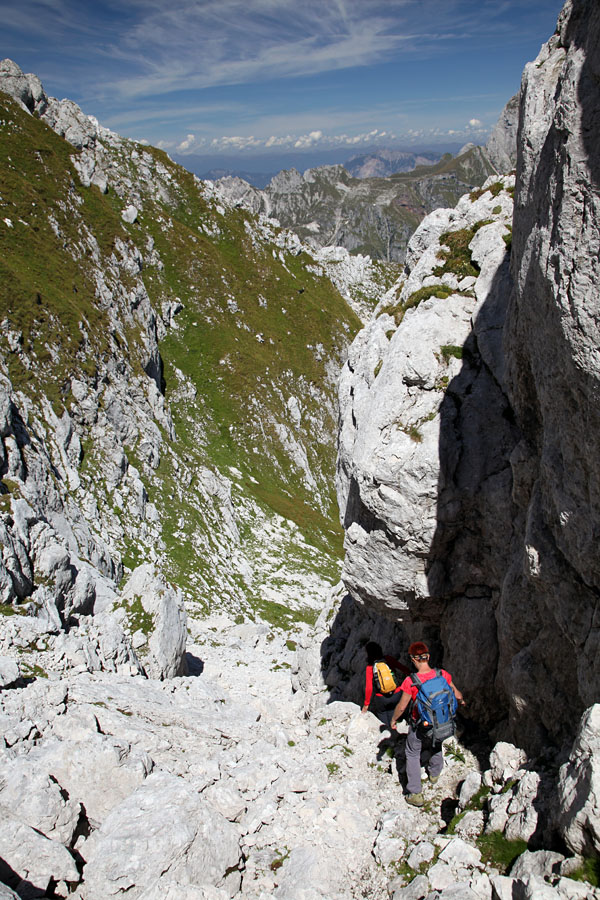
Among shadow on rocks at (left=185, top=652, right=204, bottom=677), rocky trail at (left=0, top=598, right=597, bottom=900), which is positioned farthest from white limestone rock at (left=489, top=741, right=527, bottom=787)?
shadow on rocks at (left=185, top=652, right=204, bottom=677)

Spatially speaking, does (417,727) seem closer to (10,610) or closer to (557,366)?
(557,366)

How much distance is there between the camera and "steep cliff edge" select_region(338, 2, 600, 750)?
9078 mm

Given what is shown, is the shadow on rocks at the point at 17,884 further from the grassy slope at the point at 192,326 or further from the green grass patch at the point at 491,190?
the grassy slope at the point at 192,326

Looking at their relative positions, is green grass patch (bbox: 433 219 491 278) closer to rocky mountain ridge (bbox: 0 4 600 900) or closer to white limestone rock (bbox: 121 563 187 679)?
rocky mountain ridge (bbox: 0 4 600 900)

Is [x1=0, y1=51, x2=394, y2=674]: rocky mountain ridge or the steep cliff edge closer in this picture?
the steep cliff edge

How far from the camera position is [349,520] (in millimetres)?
21219

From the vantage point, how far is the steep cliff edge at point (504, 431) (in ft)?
29.8

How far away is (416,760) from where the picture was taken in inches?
469

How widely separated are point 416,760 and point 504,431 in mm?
9667

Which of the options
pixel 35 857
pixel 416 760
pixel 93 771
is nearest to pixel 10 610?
pixel 93 771

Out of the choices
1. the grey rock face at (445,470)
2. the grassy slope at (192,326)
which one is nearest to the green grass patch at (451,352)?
the grey rock face at (445,470)

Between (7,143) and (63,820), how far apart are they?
7407 centimetres

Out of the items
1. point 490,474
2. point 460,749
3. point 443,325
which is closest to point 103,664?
point 460,749

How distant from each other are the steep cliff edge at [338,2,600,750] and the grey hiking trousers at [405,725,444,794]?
228cm
